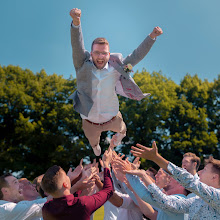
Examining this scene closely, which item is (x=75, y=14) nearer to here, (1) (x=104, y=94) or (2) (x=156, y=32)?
(2) (x=156, y=32)

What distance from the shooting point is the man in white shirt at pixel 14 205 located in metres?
3.93

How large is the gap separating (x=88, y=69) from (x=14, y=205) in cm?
233

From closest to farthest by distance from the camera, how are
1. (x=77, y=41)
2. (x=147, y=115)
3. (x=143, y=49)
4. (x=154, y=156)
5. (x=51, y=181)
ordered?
1. (x=154, y=156)
2. (x=51, y=181)
3. (x=77, y=41)
4. (x=143, y=49)
5. (x=147, y=115)

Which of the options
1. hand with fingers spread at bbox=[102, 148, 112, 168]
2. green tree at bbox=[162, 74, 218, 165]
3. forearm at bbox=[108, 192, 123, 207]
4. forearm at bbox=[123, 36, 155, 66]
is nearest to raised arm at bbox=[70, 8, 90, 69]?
forearm at bbox=[123, 36, 155, 66]

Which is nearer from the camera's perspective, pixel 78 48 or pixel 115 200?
pixel 115 200

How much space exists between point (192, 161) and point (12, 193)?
2.90 metres

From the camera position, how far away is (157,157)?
290cm

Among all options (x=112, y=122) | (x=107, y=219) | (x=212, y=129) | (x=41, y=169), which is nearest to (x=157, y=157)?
(x=112, y=122)

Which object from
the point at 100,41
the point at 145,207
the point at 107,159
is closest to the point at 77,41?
the point at 100,41

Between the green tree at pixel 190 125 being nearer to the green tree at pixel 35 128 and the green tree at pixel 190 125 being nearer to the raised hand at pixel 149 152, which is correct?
the green tree at pixel 35 128

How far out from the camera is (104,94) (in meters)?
4.89

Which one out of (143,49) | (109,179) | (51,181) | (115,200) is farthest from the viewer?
(143,49)

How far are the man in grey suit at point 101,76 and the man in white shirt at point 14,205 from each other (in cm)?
157

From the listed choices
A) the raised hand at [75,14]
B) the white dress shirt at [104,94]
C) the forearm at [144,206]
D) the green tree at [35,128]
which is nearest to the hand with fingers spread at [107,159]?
the forearm at [144,206]
